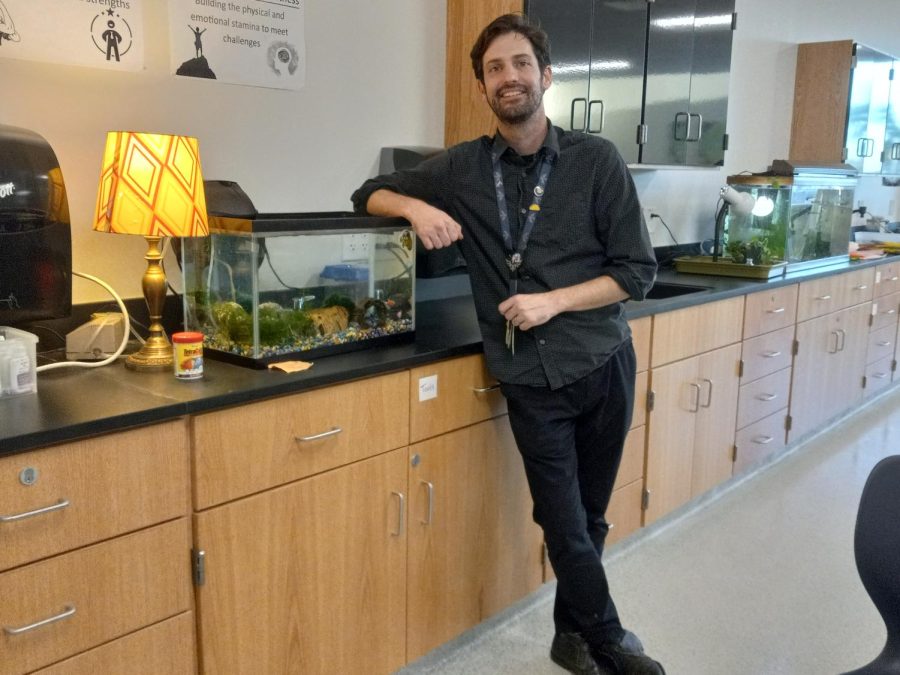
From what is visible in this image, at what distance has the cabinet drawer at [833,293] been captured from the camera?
12.0 feet

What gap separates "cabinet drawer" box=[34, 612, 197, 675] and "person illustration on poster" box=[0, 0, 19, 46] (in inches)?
48.1

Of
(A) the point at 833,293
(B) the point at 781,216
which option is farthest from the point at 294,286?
(A) the point at 833,293

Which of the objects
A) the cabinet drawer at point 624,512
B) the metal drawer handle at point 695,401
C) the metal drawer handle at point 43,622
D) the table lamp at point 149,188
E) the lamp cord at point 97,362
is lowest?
the cabinet drawer at point 624,512

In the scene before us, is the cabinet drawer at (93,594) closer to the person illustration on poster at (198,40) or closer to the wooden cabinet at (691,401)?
the person illustration on poster at (198,40)

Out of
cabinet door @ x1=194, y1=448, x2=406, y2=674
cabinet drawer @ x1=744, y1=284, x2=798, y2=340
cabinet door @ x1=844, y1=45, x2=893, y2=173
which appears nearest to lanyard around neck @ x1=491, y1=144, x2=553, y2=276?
cabinet door @ x1=194, y1=448, x2=406, y2=674

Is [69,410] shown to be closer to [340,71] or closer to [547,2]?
[340,71]

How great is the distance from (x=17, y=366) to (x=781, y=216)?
10.6 ft

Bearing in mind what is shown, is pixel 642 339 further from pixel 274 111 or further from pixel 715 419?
pixel 274 111

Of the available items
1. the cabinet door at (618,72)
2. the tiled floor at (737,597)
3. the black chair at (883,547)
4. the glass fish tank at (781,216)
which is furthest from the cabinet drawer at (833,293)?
the black chair at (883,547)

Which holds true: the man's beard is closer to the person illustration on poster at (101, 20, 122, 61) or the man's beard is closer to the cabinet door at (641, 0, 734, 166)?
the person illustration on poster at (101, 20, 122, 61)

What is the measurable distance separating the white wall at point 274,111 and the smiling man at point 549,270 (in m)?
0.33

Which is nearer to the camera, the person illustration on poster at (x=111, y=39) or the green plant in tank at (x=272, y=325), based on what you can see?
the green plant in tank at (x=272, y=325)

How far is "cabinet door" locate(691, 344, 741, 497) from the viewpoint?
3.05 m

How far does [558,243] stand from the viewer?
1.98 meters
